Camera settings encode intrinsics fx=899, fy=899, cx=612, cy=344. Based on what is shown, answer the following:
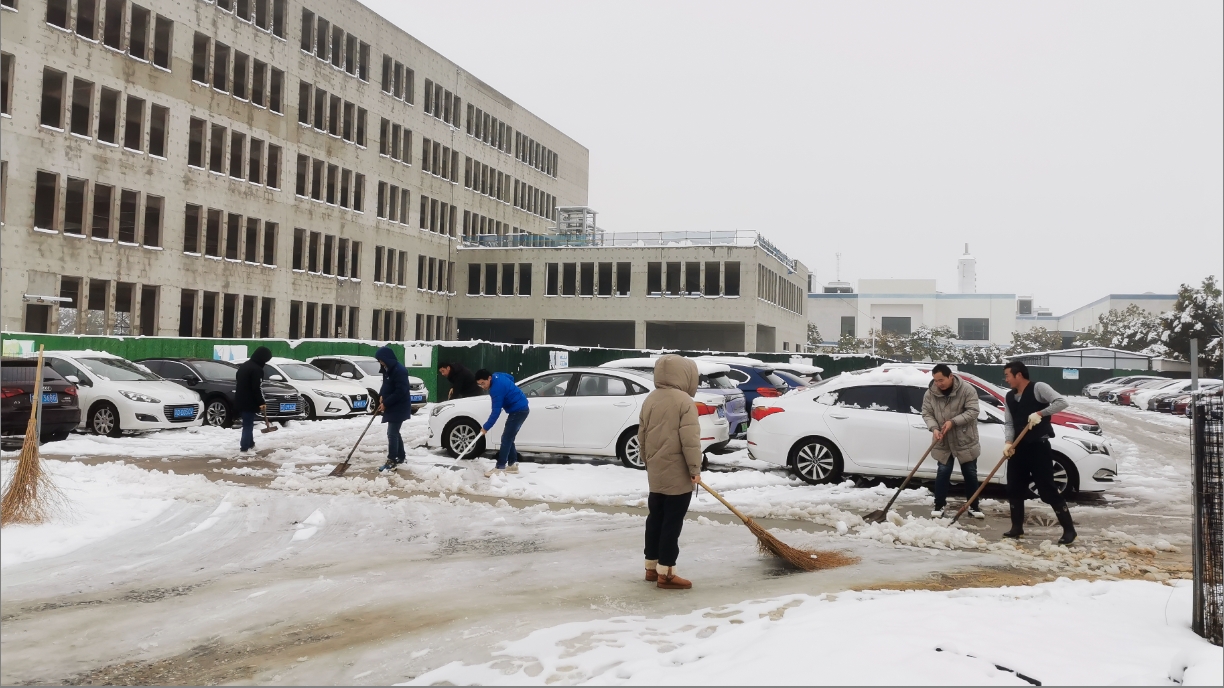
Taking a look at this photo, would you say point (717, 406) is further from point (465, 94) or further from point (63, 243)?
point (465, 94)

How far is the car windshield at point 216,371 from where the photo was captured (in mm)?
19406

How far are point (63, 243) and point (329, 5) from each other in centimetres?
1970

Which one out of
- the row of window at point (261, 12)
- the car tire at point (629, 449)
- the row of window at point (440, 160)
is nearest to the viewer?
the car tire at point (629, 449)

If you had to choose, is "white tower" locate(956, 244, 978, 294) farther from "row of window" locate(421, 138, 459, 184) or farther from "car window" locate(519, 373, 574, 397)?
"car window" locate(519, 373, 574, 397)

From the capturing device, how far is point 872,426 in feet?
38.6

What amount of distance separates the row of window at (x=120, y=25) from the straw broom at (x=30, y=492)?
3190 centimetres

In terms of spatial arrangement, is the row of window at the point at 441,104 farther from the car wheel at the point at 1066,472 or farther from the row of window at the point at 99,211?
the car wheel at the point at 1066,472

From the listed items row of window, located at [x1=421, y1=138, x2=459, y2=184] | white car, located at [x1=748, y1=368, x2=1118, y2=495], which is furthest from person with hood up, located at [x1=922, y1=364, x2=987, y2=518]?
row of window, located at [x1=421, y1=138, x2=459, y2=184]

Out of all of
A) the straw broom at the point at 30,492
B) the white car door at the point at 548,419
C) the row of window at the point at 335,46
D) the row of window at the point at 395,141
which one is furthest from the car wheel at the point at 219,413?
the row of window at the point at 395,141

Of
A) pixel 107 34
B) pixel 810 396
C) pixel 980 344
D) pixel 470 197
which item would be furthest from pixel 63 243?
pixel 980 344

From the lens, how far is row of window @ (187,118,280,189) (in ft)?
132

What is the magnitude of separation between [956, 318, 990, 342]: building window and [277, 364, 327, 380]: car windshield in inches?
4416

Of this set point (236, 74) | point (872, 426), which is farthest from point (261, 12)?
point (872, 426)

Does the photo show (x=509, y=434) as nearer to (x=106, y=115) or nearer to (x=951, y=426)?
(x=951, y=426)
